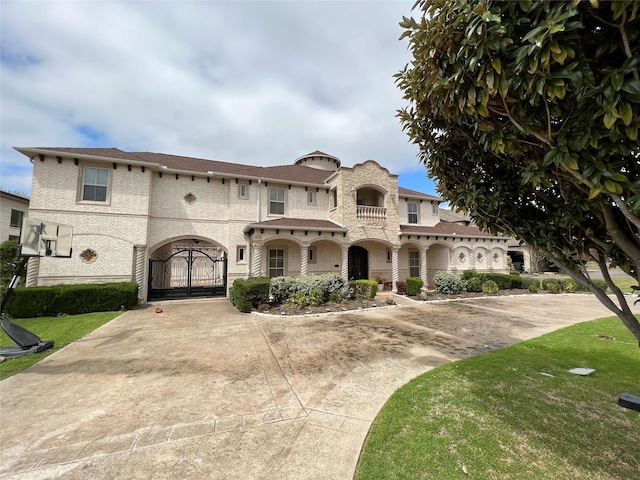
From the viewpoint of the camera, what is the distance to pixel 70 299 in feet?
34.4

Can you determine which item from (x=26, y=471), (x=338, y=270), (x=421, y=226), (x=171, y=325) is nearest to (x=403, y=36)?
(x=26, y=471)

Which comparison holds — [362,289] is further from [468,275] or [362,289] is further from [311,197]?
[468,275]

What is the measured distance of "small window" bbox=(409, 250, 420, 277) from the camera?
63.6 ft

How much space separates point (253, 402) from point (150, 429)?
137cm

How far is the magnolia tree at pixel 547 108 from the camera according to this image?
1.78m

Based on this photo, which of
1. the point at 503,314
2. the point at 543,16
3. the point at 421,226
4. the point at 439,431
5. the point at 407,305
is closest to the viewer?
the point at 543,16

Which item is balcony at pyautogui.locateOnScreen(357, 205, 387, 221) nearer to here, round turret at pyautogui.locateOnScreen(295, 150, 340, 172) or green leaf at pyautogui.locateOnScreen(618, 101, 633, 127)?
round turret at pyautogui.locateOnScreen(295, 150, 340, 172)

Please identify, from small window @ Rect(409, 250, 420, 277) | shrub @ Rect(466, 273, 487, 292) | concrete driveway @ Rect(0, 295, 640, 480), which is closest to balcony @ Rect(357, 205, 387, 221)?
small window @ Rect(409, 250, 420, 277)

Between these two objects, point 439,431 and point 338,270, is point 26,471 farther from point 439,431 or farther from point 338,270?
point 338,270

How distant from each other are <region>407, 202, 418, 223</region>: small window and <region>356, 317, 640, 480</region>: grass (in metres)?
14.8

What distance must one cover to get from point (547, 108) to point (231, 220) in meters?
15.0

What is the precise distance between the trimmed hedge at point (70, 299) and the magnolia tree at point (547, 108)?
13519 mm

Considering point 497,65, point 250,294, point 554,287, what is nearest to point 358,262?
point 250,294

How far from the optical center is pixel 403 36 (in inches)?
112
